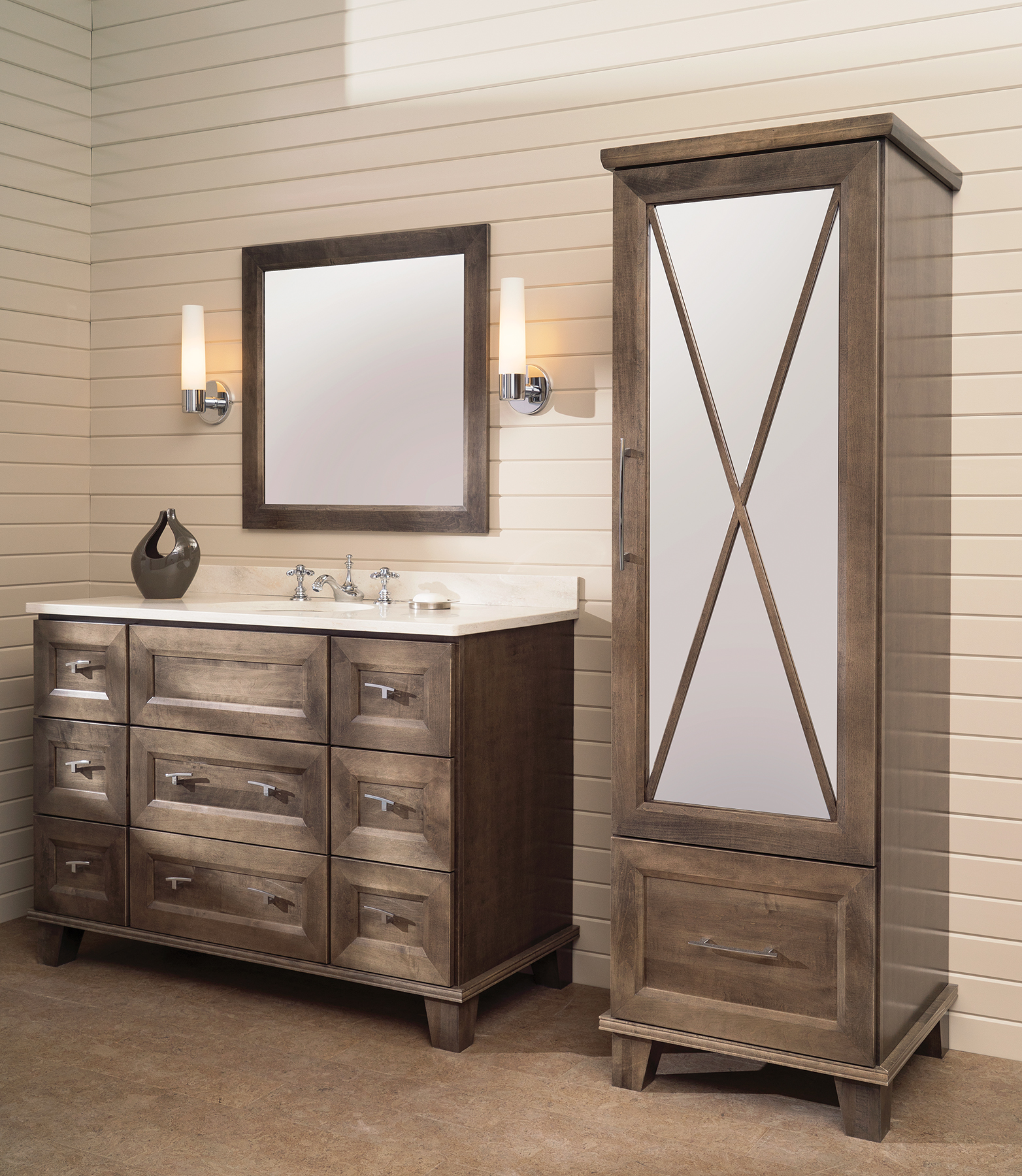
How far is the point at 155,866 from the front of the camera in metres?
3.01

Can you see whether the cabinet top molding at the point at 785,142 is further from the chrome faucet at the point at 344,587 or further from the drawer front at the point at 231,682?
the chrome faucet at the point at 344,587

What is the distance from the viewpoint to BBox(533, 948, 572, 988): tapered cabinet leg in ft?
10.1

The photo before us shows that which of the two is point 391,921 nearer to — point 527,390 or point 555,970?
point 555,970

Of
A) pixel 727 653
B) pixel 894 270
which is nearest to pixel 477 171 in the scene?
pixel 894 270

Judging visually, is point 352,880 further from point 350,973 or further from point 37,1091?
point 37,1091

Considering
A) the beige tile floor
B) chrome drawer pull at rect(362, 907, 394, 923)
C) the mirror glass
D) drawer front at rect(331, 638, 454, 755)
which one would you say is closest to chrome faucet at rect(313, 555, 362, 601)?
the mirror glass

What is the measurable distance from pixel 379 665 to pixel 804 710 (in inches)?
37.3

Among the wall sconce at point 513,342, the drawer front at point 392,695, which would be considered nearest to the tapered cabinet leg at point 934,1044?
the drawer front at point 392,695

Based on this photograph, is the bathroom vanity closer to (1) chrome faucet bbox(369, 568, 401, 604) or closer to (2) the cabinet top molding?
(1) chrome faucet bbox(369, 568, 401, 604)

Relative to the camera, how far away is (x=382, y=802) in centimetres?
269

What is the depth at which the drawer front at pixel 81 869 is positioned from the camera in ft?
10.1

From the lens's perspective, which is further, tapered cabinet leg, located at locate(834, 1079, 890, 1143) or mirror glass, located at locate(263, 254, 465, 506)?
mirror glass, located at locate(263, 254, 465, 506)

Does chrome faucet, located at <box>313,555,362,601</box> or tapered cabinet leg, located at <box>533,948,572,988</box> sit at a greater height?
chrome faucet, located at <box>313,555,362,601</box>

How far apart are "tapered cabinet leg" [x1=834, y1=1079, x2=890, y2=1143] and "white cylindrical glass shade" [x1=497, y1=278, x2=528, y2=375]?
180 centimetres
